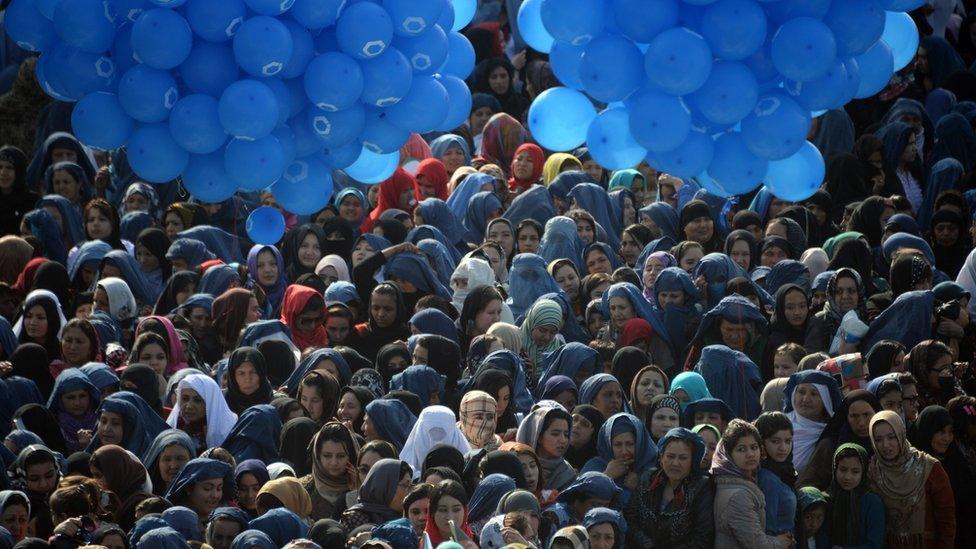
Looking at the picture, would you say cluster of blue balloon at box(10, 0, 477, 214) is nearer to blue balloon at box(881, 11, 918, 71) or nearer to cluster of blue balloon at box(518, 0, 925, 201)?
cluster of blue balloon at box(518, 0, 925, 201)

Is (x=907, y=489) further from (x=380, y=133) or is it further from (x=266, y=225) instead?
(x=266, y=225)

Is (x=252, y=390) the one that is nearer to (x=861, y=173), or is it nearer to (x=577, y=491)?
(x=577, y=491)

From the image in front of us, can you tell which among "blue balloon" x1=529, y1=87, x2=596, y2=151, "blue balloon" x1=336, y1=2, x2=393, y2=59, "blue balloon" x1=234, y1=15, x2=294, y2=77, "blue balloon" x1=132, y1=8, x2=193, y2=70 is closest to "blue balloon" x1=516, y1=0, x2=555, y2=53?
"blue balloon" x1=529, y1=87, x2=596, y2=151

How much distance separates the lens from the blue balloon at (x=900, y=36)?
10055 millimetres

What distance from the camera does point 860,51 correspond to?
9.26 metres

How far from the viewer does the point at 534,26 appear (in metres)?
9.89

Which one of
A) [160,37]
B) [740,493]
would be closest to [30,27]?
[160,37]

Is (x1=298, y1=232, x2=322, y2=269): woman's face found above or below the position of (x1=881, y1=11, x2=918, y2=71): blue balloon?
below

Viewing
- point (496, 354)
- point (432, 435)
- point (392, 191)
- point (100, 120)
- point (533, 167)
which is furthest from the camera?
point (533, 167)

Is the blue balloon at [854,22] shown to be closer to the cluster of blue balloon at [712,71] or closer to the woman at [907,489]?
the cluster of blue balloon at [712,71]

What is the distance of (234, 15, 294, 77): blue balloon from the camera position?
9141 millimetres

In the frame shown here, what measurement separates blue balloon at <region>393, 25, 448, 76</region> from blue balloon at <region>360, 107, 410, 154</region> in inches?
11.1

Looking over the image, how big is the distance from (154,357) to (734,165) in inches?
139

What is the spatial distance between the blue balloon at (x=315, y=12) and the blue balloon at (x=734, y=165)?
1.85 m
